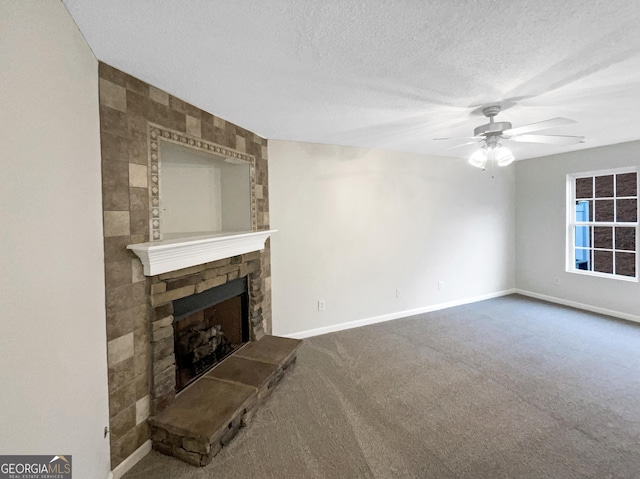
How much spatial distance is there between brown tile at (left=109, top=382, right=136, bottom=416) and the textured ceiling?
75.3 inches

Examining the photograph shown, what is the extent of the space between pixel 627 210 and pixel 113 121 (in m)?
6.09

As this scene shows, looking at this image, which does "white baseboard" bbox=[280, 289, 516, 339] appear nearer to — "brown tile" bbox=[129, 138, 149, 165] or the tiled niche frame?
the tiled niche frame

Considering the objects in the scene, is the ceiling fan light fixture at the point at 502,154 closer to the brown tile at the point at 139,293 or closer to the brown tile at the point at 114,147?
the brown tile at the point at 114,147

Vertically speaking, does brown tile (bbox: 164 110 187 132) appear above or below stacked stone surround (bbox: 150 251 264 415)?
above

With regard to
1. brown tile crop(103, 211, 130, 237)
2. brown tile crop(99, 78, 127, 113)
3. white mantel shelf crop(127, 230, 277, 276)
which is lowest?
white mantel shelf crop(127, 230, 277, 276)

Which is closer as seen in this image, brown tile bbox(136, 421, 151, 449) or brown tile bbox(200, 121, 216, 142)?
brown tile bbox(136, 421, 151, 449)

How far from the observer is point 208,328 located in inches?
106

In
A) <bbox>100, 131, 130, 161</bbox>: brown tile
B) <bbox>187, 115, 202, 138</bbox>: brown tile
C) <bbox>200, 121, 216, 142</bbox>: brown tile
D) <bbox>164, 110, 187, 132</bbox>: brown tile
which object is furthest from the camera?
<bbox>200, 121, 216, 142</bbox>: brown tile

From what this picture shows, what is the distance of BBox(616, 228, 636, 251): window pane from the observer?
13.3ft

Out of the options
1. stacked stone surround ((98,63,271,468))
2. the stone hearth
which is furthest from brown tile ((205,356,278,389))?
stacked stone surround ((98,63,271,468))

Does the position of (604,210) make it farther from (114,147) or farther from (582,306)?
(114,147)

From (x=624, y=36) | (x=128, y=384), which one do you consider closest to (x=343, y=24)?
(x=624, y=36)

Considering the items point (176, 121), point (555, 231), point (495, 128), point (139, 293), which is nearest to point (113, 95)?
point (176, 121)

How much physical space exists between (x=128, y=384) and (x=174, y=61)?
1.95m
